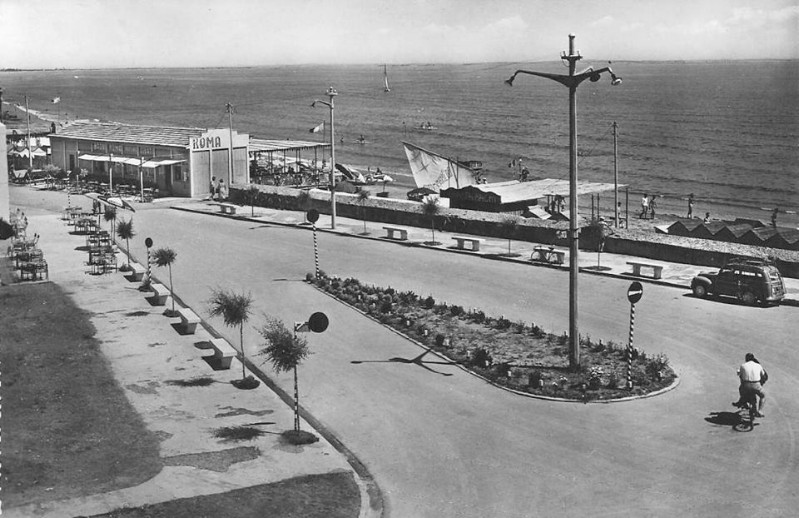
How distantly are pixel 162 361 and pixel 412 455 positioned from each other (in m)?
8.53

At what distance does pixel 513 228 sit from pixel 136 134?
3254 cm

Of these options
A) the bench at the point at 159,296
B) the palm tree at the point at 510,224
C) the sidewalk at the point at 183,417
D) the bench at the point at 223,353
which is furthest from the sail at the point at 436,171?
the bench at the point at 223,353

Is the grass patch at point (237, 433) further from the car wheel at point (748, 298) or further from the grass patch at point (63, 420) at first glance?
the car wheel at point (748, 298)

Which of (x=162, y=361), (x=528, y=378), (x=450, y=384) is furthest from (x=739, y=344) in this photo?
(x=162, y=361)

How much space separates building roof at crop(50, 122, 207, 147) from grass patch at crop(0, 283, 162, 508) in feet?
109

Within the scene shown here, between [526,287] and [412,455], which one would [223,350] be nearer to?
[412,455]

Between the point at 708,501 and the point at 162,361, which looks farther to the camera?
the point at 162,361

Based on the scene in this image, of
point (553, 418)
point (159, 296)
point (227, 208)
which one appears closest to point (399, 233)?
point (227, 208)

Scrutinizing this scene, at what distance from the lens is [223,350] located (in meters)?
23.2

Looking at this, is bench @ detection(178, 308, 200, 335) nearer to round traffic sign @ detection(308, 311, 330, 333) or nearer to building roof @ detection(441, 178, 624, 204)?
round traffic sign @ detection(308, 311, 330, 333)

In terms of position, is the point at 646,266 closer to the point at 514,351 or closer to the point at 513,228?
the point at 513,228

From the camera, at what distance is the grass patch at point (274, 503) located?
14641 millimetres

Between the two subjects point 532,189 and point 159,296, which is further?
point 532,189

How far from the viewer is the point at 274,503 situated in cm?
1511
